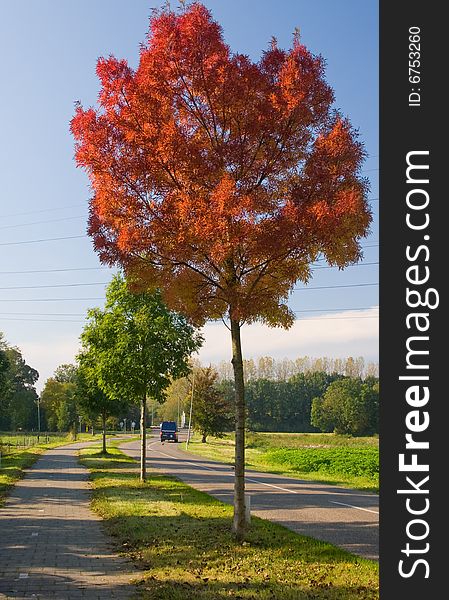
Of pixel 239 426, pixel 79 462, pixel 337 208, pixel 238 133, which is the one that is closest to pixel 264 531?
pixel 239 426

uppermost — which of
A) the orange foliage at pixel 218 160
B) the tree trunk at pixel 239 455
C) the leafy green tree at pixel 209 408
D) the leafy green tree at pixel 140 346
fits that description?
the orange foliage at pixel 218 160

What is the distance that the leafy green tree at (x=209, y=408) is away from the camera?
70.6 m

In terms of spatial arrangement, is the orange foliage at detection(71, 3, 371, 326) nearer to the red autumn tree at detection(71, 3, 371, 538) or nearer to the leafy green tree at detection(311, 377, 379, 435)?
the red autumn tree at detection(71, 3, 371, 538)

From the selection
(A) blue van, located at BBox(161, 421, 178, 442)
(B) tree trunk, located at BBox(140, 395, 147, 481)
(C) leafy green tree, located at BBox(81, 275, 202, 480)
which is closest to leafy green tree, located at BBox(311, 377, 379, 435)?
(A) blue van, located at BBox(161, 421, 178, 442)

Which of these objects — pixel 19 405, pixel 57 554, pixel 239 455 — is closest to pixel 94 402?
pixel 239 455

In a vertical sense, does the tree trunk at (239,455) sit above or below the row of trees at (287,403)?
above

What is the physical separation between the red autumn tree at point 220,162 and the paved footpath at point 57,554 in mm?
2649

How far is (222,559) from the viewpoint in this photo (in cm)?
994

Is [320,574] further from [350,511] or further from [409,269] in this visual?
[350,511]

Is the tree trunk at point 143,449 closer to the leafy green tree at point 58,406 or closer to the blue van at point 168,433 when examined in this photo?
the blue van at point 168,433

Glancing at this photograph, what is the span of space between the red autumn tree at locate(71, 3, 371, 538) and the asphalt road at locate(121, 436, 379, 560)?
249 centimetres

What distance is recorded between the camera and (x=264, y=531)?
12609mm

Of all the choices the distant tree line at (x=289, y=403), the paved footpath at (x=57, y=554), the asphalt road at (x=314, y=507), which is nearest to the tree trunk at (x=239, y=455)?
the asphalt road at (x=314, y=507)

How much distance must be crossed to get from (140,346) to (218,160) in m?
11.8
